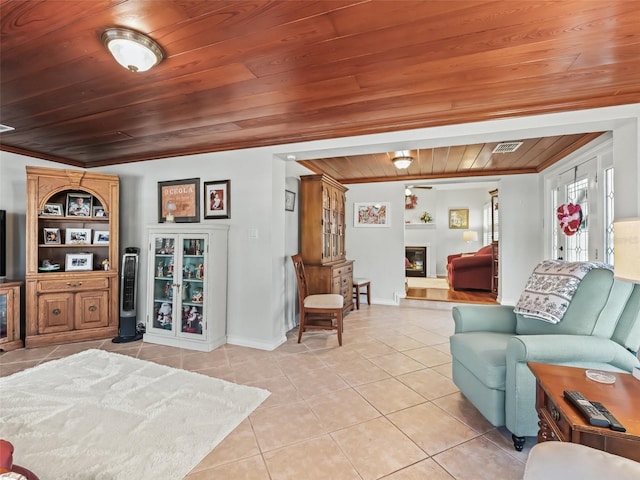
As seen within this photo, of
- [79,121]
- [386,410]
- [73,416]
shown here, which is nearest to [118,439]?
[73,416]

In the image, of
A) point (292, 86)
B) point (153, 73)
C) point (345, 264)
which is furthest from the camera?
point (345, 264)

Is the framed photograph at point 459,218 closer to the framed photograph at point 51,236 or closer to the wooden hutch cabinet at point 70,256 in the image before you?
the wooden hutch cabinet at point 70,256

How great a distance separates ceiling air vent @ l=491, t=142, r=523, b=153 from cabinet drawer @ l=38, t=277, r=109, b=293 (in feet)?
16.2

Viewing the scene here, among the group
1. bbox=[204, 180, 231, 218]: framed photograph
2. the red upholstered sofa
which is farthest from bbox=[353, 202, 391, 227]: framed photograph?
bbox=[204, 180, 231, 218]: framed photograph

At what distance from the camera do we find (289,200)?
3926mm

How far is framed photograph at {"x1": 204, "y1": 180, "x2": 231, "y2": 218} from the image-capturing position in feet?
11.5

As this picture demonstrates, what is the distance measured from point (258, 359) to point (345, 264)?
2.05 metres

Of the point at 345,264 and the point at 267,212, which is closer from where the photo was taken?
the point at 267,212

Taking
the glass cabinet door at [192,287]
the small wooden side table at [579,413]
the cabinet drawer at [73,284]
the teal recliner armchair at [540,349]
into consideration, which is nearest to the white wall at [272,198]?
the glass cabinet door at [192,287]

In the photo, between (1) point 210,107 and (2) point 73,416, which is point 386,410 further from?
(1) point 210,107

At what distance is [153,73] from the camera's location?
1.88 meters

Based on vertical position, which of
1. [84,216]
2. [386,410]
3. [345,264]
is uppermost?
[84,216]

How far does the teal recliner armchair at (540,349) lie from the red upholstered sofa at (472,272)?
4088mm

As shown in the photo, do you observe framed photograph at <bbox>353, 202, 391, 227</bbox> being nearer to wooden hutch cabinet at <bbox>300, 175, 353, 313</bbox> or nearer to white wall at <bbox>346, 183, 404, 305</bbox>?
white wall at <bbox>346, 183, 404, 305</bbox>
